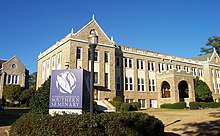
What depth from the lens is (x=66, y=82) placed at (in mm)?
12141

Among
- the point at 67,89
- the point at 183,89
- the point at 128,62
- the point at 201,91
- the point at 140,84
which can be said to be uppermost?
the point at 128,62

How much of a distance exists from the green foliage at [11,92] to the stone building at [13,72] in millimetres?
3452

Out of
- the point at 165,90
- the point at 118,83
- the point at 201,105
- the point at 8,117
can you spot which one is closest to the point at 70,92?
the point at 8,117

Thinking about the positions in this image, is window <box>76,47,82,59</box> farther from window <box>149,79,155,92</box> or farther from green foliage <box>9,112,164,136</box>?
green foliage <box>9,112,164,136</box>

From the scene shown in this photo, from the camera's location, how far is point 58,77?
1244 centimetres

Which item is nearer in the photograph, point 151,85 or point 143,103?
point 143,103

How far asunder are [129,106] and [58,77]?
52.8 ft

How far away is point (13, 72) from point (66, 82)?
4852 centimetres

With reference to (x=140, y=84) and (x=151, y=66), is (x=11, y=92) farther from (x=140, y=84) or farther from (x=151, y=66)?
(x=151, y=66)

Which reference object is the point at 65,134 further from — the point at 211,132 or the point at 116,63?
the point at 116,63

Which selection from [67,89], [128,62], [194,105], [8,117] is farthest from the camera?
[128,62]

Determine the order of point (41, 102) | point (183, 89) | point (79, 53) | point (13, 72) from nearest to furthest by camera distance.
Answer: point (41, 102)
point (79, 53)
point (183, 89)
point (13, 72)

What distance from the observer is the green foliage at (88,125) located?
7.62 meters

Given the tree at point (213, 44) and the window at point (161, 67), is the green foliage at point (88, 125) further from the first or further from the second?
the tree at point (213, 44)
